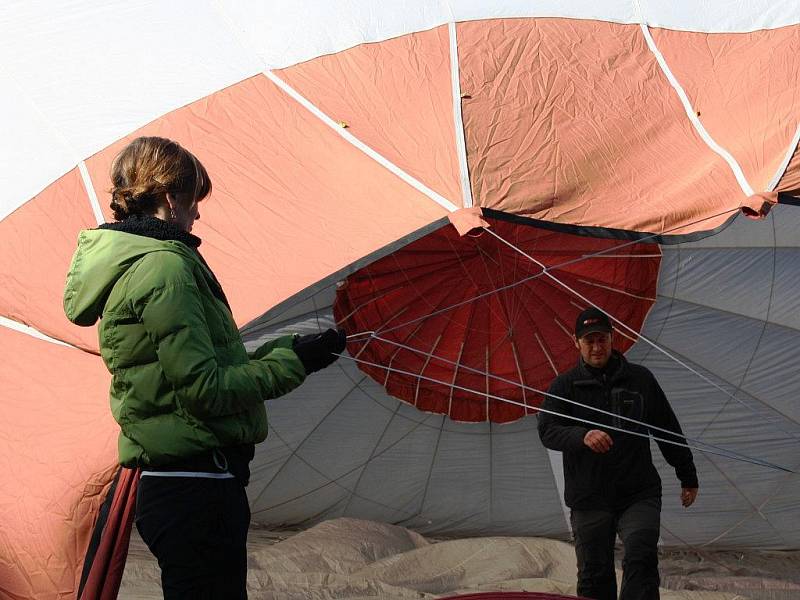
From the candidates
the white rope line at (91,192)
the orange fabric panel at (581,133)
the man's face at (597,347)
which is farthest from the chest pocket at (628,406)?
the white rope line at (91,192)

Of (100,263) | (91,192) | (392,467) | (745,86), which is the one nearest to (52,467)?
(91,192)

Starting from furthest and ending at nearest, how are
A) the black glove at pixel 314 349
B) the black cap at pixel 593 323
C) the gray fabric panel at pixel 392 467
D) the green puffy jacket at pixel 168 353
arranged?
the gray fabric panel at pixel 392 467, the black cap at pixel 593 323, the black glove at pixel 314 349, the green puffy jacket at pixel 168 353

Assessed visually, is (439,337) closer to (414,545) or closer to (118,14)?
(414,545)

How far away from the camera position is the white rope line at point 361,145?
2958 mm

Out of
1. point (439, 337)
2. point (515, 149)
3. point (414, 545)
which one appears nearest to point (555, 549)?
point (414, 545)

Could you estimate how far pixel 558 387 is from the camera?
368 cm

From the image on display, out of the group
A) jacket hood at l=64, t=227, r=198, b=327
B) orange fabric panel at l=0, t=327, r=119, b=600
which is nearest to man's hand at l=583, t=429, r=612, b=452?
orange fabric panel at l=0, t=327, r=119, b=600

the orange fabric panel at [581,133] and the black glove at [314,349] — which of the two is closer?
the black glove at [314,349]

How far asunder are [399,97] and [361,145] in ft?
0.95

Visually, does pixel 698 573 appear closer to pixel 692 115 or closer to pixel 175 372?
pixel 692 115

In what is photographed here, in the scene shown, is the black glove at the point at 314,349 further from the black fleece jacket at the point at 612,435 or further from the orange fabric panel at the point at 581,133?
the black fleece jacket at the point at 612,435

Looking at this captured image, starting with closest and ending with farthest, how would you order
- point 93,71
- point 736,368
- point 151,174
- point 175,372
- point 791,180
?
point 175,372 < point 151,174 < point 791,180 < point 93,71 < point 736,368

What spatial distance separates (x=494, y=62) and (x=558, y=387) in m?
1.07

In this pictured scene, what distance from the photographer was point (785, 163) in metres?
3.09
